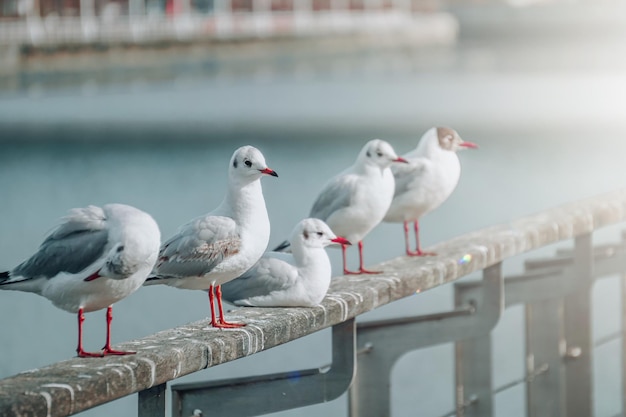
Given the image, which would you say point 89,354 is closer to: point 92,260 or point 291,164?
point 92,260

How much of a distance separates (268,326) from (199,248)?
37 centimetres

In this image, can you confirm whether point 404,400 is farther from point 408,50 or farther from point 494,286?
point 408,50

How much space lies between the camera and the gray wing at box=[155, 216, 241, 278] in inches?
114

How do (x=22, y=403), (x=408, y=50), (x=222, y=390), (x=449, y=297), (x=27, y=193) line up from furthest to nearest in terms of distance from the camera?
(x=408, y=50)
(x=27, y=193)
(x=449, y=297)
(x=222, y=390)
(x=22, y=403)

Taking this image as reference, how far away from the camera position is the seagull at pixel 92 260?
8.39 feet

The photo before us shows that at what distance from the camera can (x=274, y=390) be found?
8.65 feet

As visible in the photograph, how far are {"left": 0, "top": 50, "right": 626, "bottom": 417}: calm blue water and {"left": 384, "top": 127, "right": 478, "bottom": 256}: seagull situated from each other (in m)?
3.29

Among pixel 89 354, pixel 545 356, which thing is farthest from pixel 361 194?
pixel 89 354

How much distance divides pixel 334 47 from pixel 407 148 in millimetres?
24868

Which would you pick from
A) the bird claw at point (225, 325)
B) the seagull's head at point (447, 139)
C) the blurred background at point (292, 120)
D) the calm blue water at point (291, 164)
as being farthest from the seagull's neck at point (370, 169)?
the calm blue water at point (291, 164)

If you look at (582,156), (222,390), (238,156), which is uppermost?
(238,156)

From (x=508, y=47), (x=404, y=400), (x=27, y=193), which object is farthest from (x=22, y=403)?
(x=508, y=47)

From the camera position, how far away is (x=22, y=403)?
2045 millimetres

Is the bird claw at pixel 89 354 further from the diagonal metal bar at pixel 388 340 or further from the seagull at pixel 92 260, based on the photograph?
the diagonal metal bar at pixel 388 340
